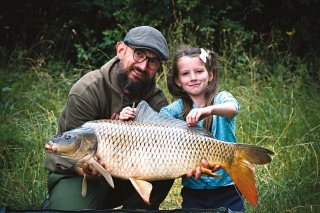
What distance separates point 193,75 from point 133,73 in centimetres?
28

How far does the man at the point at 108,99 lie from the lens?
257 cm

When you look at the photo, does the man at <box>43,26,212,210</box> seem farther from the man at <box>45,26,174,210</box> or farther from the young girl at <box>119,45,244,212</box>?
the young girl at <box>119,45,244,212</box>

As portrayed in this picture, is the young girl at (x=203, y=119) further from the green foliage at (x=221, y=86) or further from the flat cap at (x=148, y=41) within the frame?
the green foliage at (x=221, y=86)

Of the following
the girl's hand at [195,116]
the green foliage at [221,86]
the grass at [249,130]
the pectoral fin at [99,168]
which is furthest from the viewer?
the green foliage at [221,86]

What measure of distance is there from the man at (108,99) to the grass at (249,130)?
434 mm

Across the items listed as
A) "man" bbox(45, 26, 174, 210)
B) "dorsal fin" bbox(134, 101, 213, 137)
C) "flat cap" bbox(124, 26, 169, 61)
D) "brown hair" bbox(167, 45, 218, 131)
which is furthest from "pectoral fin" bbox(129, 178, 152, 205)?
"flat cap" bbox(124, 26, 169, 61)

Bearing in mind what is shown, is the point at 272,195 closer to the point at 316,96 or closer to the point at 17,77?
the point at 316,96

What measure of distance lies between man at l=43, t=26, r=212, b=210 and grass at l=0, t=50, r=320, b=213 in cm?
43

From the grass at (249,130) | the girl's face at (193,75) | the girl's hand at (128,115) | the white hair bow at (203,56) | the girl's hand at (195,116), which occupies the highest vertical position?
the white hair bow at (203,56)

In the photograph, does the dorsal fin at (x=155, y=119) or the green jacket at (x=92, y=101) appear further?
the green jacket at (x=92, y=101)

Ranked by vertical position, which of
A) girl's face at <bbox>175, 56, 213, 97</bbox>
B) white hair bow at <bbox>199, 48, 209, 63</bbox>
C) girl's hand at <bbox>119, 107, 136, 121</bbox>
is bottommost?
girl's hand at <bbox>119, 107, 136, 121</bbox>

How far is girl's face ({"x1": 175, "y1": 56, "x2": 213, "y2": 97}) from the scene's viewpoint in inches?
101

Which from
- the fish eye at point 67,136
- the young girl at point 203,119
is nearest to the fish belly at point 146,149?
the fish eye at point 67,136

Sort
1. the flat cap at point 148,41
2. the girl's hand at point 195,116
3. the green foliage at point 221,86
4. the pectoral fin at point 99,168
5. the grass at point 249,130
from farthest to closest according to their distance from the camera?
the green foliage at point 221,86 < the grass at point 249,130 < the flat cap at point 148,41 < the girl's hand at point 195,116 < the pectoral fin at point 99,168
